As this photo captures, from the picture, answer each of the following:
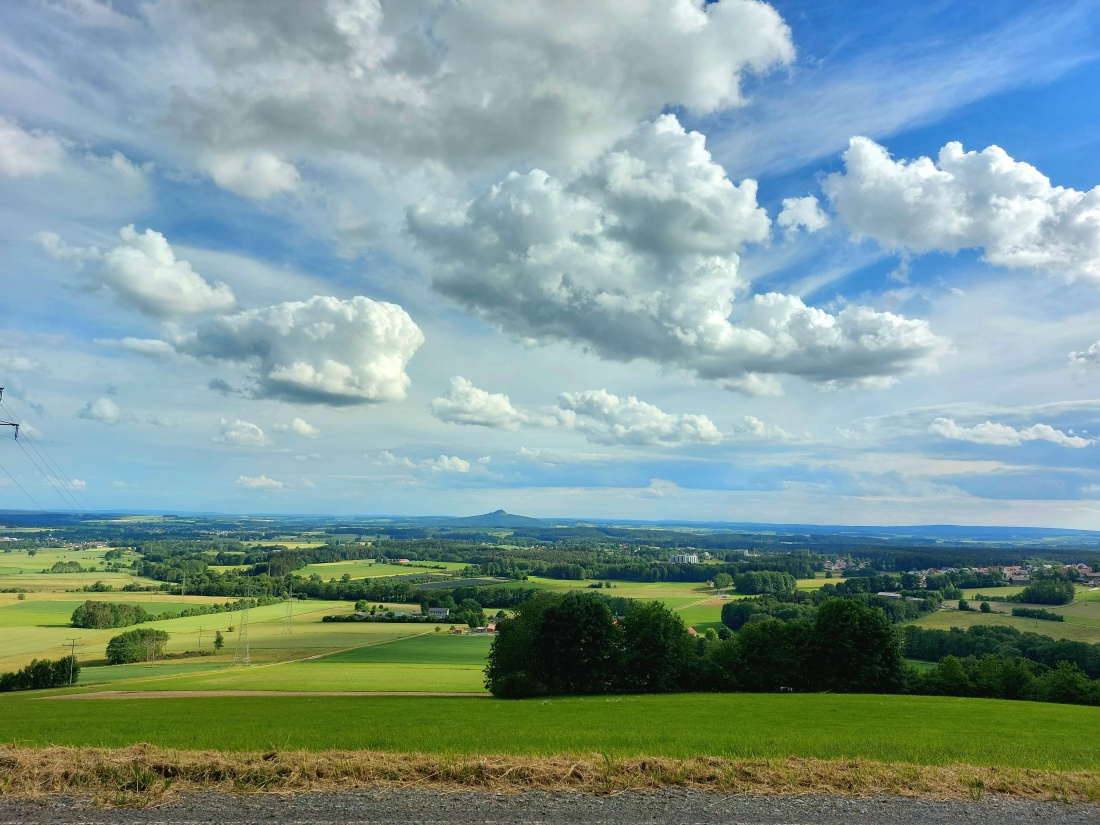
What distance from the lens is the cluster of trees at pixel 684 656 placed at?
1946 inches

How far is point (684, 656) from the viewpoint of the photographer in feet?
166

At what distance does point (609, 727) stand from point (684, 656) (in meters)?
28.9

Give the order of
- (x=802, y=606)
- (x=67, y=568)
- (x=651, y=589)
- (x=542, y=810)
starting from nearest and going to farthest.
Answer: (x=542, y=810), (x=802, y=606), (x=651, y=589), (x=67, y=568)

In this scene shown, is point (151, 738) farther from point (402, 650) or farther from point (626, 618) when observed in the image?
point (402, 650)

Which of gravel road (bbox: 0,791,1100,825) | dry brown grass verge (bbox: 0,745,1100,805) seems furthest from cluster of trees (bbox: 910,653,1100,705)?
gravel road (bbox: 0,791,1100,825)

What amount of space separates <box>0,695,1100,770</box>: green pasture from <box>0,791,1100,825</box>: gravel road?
11.8ft

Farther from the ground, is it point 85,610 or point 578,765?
point 578,765

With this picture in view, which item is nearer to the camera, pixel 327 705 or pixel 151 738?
pixel 151 738

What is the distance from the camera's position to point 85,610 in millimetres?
99812

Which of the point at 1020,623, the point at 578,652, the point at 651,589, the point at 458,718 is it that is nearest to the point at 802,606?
the point at 1020,623

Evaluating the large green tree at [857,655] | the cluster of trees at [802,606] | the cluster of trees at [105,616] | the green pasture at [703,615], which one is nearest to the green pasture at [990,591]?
the cluster of trees at [802,606]

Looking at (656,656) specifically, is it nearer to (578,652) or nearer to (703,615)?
(578,652)

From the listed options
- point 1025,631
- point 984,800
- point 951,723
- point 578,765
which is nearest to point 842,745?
point 984,800

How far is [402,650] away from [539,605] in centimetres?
3475
